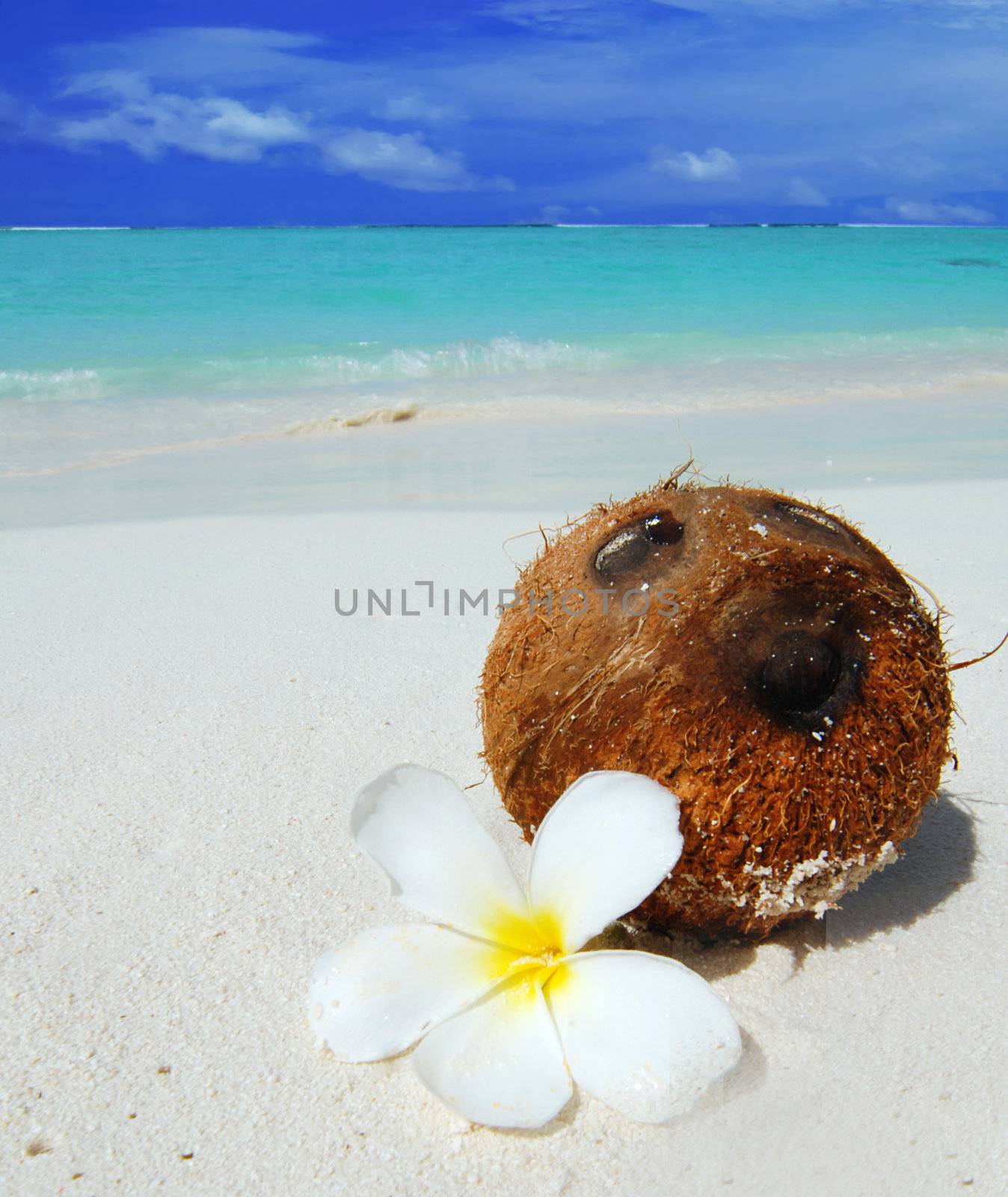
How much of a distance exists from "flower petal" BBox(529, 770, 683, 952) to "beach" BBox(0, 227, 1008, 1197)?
0.97 ft

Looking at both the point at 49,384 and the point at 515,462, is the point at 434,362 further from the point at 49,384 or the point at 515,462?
the point at 515,462

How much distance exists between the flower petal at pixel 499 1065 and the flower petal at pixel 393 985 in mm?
57

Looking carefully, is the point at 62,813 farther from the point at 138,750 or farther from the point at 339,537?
the point at 339,537

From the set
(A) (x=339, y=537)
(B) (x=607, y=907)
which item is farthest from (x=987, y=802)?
(A) (x=339, y=537)

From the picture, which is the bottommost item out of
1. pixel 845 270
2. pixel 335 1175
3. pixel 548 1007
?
pixel 335 1175

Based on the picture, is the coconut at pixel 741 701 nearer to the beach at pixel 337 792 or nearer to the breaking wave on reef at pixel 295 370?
the beach at pixel 337 792

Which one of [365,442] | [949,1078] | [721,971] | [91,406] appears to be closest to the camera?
[949,1078]

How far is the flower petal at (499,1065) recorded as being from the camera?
5.23 feet

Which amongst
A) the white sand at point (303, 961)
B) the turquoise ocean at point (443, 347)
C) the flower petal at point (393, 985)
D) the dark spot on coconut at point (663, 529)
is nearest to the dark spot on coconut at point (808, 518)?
the dark spot on coconut at point (663, 529)

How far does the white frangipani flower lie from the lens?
5.38 ft

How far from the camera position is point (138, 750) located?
116 inches

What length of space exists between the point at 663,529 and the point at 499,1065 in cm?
98

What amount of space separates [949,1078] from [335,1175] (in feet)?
3.22

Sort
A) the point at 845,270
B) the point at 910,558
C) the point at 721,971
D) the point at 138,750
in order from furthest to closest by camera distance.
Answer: the point at 845,270 → the point at 910,558 → the point at 138,750 → the point at 721,971
